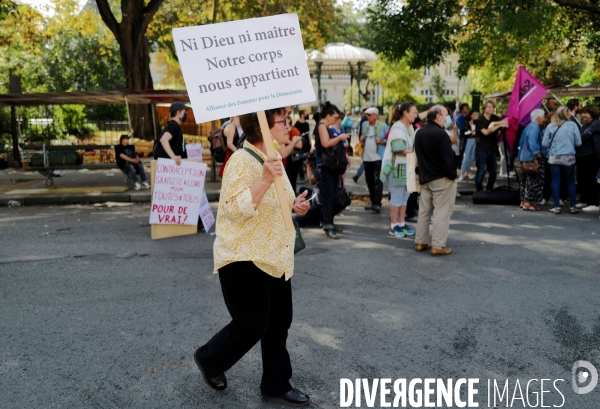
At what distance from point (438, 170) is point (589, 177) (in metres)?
4.90

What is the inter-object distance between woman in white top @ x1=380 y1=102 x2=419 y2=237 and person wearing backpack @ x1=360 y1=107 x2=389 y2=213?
162 centimetres

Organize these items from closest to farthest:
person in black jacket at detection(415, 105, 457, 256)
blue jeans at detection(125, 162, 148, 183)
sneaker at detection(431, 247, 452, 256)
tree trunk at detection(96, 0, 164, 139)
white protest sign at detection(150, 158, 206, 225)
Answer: person in black jacket at detection(415, 105, 457, 256)
sneaker at detection(431, 247, 452, 256)
white protest sign at detection(150, 158, 206, 225)
blue jeans at detection(125, 162, 148, 183)
tree trunk at detection(96, 0, 164, 139)

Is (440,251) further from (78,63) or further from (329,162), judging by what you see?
(78,63)

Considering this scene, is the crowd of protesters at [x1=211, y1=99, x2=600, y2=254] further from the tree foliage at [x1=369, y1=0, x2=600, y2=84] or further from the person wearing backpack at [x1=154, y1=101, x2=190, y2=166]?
the tree foliage at [x1=369, y1=0, x2=600, y2=84]

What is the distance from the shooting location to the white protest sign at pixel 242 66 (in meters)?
3.28

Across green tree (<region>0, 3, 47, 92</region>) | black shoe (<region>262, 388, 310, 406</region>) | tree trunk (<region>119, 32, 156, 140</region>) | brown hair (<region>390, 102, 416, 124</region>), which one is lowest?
black shoe (<region>262, 388, 310, 406</region>)

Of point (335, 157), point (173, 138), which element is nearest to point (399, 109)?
point (335, 157)

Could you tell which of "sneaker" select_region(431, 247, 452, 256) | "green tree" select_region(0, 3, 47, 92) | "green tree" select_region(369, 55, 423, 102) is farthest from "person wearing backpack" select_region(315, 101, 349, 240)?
"green tree" select_region(369, 55, 423, 102)

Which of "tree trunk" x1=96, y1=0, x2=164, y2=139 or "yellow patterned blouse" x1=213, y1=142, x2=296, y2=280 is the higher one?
"tree trunk" x1=96, y1=0, x2=164, y2=139

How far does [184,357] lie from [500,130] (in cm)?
995

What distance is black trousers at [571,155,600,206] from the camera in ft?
34.3

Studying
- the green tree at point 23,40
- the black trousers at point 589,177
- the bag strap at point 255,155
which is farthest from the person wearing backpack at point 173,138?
the green tree at point 23,40

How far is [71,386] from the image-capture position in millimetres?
3762

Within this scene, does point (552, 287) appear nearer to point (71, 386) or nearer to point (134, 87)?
point (71, 386)
